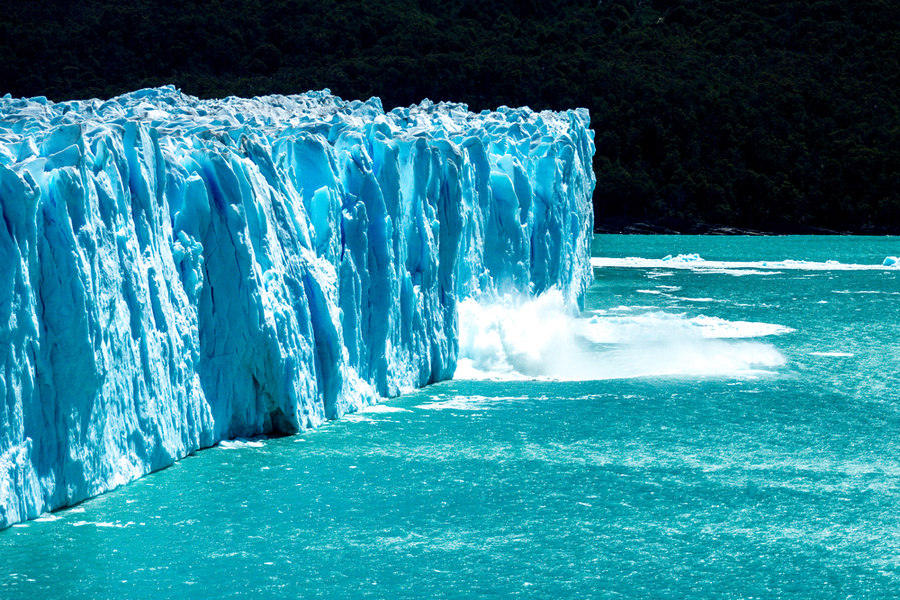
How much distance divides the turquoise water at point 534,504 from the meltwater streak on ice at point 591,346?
286 mm

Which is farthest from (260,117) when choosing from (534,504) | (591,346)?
(534,504)

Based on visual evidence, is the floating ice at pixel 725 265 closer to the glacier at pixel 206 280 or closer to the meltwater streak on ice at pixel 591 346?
the meltwater streak on ice at pixel 591 346

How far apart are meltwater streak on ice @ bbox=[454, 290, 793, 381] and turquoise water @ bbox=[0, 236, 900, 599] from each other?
29cm

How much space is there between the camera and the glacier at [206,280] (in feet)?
28.0

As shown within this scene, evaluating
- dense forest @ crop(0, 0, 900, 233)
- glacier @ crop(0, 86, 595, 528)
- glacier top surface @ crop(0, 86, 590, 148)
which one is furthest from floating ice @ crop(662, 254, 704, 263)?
glacier @ crop(0, 86, 595, 528)

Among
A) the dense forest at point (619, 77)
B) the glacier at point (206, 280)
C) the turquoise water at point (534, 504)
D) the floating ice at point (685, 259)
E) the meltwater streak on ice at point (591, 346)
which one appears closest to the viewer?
the turquoise water at point (534, 504)

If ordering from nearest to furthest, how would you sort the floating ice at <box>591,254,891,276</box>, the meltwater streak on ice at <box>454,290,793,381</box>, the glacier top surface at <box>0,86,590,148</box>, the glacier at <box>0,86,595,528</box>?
the glacier at <box>0,86,595,528</box>, the glacier top surface at <box>0,86,590,148</box>, the meltwater streak on ice at <box>454,290,793,381</box>, the floating ice at <box>591,254,891,276</box>

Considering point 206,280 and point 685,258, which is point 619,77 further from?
point 206,280

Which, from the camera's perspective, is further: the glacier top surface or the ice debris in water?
the ice debris in water

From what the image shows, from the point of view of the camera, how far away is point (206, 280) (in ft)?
35.7

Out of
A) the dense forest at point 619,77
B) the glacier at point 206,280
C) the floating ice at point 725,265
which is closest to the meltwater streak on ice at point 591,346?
the glacier at point 206,280

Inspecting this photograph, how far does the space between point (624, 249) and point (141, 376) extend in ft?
113

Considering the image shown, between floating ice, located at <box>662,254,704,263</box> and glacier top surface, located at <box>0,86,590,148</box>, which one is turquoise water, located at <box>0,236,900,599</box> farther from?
floating ice, located at <box>662,254,704,263</box>

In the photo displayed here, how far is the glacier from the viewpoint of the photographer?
8.53 meters
